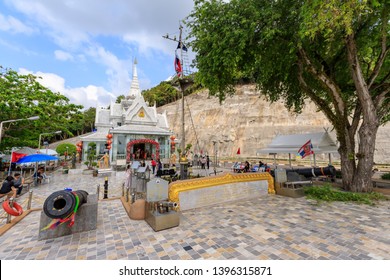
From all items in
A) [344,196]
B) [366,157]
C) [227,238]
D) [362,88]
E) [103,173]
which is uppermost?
[362,88]

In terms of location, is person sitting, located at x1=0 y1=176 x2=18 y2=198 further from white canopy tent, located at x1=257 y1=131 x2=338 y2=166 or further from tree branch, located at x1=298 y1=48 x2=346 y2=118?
white canopy tent, located at x1=257 y1=131 x2=338 y2=166

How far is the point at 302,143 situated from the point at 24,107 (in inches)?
841

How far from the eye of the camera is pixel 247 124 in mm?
42906

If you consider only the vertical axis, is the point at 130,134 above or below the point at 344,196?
above

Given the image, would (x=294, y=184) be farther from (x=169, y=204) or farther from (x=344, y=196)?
(x=169, y=204)

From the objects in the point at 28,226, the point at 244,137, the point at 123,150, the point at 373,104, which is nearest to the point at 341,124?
the point at 373,104

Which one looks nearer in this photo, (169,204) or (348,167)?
(169,204)

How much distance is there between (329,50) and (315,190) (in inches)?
287

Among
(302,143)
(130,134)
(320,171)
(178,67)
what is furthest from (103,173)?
(320,171)

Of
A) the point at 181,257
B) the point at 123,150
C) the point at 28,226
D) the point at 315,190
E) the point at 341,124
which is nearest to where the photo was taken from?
the point at 181,257

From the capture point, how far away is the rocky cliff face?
37688 millimetres

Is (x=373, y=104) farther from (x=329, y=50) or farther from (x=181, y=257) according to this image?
(x=181, y=257)
